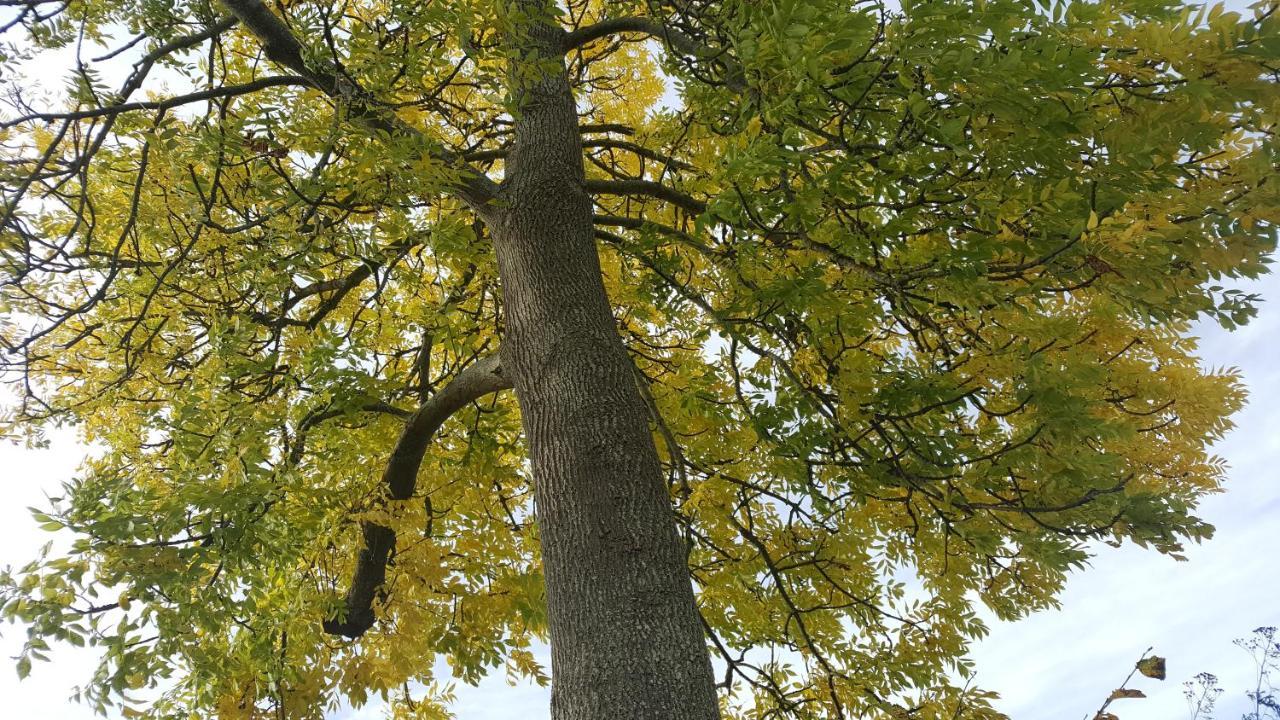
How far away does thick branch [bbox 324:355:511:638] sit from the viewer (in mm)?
4332

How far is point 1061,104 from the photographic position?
2.58 meters

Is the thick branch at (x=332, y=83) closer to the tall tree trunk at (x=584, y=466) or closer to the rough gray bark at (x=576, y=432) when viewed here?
the rough gray bark at (x=576, y=432)

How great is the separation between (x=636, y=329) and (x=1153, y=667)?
4.65 m

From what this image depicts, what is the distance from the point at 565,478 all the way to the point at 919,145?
6.51 feet

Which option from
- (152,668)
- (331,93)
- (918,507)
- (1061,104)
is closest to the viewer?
(1061,104)

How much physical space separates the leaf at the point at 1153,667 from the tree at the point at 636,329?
1211mm

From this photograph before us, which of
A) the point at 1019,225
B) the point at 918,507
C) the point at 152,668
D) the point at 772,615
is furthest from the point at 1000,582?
the point at 152,668

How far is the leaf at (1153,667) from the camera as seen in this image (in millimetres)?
2010

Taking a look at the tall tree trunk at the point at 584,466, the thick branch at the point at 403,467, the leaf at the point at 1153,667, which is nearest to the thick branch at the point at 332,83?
the tall tree trunk at the point at 584,466

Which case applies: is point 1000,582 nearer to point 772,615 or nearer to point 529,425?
point 772,615

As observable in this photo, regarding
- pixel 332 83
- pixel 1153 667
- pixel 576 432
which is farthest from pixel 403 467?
pixel 1153 667

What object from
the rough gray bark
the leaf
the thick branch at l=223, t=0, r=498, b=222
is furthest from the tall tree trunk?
the leaf

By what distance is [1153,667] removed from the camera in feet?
6.63

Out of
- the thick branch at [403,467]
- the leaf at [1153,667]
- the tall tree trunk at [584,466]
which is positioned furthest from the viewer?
the thick branch at [403,467]
